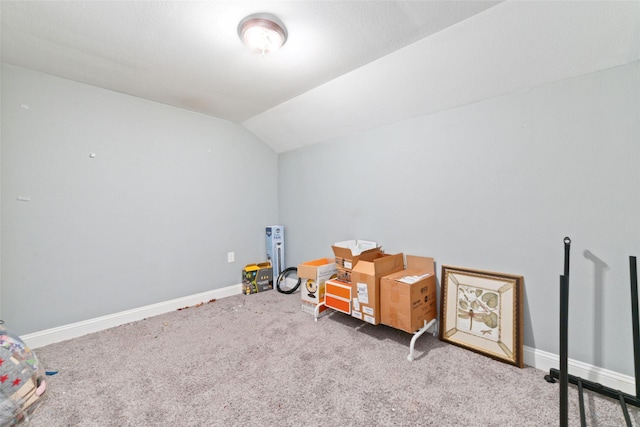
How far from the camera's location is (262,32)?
4.99ft

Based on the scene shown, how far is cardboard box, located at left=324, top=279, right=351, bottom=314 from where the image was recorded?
2.19 m

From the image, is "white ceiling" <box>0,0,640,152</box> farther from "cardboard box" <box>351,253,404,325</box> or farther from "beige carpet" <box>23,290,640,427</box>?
"beige carpet" <box>23,290,640,427</box>

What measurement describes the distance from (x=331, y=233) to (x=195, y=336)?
5.51 feet

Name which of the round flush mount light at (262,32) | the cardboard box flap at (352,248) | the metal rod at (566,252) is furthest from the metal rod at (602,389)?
the round flush mount light at (262,32)

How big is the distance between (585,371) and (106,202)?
3.81 m

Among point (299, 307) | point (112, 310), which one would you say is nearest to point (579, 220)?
point (299, 307)

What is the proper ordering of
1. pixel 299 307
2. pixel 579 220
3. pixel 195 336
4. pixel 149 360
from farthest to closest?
pixel 299 307, pixel 195 336, pixel 149 360, pixel 579 220

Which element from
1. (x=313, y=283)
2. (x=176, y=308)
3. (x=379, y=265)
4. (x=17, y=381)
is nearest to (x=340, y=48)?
(x=379, y=265)

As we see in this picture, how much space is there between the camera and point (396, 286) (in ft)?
6.21

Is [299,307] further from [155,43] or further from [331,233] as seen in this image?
[155,43]

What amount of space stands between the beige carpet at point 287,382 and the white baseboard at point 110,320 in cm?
10

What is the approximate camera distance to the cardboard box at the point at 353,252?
7.40 feet

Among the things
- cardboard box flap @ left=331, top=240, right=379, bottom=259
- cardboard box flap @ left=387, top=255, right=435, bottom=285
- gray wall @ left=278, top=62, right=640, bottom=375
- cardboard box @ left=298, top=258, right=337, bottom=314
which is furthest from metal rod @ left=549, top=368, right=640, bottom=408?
cardboard box @ left=298, top=258, right=337, bottom=314

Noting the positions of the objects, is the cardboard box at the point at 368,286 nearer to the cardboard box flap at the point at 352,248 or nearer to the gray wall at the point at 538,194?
the cardboard box flap at the point at 352,248
